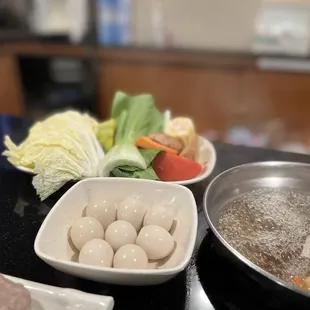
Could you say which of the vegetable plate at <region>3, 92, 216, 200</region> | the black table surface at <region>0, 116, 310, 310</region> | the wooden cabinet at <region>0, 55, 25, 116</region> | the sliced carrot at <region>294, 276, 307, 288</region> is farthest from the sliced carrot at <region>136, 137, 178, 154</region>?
the wooden cabinet at <region>0, 55, 25, 116</region>

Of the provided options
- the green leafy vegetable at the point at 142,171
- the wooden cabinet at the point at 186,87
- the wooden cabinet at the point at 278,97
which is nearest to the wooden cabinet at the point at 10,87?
the wooden cabinet at the point at 186,87

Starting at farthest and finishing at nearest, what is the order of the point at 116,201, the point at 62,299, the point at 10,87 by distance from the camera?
the point at 10,87 < the point at 116,201 < the point at 62,299

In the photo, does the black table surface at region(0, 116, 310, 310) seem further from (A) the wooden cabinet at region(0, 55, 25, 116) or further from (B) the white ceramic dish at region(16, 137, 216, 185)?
(A) the wooden cabinet at region(0, 55, 25, 116)

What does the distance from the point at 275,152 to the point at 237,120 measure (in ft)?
3.96

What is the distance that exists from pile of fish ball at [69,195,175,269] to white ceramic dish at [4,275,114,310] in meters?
0.06

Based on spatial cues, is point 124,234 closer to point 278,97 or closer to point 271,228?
point 271,228

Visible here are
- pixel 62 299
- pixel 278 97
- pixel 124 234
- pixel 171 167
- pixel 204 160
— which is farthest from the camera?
pixel 278 97

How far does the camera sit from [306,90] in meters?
2.16

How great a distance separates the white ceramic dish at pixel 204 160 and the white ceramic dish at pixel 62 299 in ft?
1.16

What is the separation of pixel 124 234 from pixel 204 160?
1.28ft

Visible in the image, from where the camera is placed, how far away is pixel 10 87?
2.47 m

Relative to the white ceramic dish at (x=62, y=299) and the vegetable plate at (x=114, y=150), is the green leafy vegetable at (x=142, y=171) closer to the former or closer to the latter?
the vegetable plate at (x=114, y=150)

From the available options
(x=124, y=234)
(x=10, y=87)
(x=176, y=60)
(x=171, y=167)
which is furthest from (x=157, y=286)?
(x=10, y=87)

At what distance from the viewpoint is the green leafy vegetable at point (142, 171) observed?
0.89 meters
